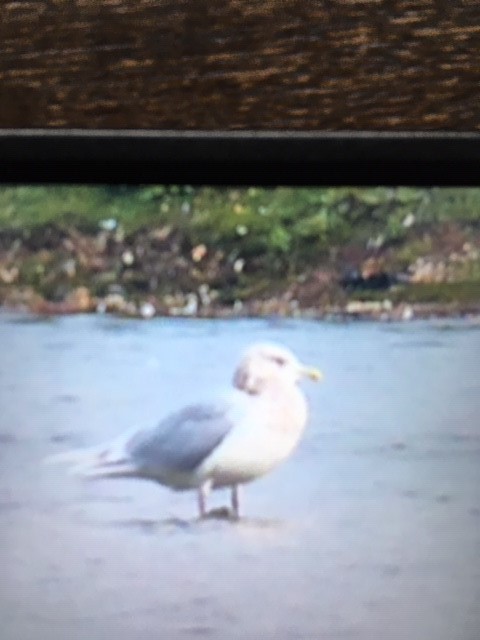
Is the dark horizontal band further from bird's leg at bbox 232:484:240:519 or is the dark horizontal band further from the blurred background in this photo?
bird's leg at bbox 232:484:240:519

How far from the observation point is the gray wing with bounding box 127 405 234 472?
0.40 meters

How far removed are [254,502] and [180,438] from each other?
0.14 feet

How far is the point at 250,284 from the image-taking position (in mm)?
404

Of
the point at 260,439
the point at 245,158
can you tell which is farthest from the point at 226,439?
the point at 245,158

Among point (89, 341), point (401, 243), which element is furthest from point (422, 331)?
point (89, 341)

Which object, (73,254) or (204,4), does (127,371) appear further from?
(204,4)

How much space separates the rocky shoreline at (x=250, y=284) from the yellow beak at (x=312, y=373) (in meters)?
0.02

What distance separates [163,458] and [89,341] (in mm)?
62

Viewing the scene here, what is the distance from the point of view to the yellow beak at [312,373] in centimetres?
40

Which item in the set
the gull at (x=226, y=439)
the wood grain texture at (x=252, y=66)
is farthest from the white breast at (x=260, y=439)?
the wood grain texture at (x=252, y=66)

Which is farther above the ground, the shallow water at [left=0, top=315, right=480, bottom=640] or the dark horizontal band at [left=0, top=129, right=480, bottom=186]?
the dark horizontal band at [left=0, top=129, right=480, bottom=186]

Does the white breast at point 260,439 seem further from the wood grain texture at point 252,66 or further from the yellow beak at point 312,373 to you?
the wood grain texture at point 252,66

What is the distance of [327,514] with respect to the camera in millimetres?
399

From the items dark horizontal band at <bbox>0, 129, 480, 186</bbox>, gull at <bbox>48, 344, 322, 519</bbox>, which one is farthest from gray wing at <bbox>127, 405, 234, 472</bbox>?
dark horizontal band at <bbox>0, 129, 480, 186</bbox>
